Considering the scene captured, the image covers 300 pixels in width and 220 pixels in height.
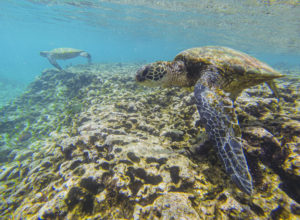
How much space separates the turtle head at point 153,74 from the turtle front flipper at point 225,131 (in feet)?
2.92

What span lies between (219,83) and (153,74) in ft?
3.83

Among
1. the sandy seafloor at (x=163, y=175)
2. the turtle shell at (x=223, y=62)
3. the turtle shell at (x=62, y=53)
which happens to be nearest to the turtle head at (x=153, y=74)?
the turtle shell at (x=223, y=62)

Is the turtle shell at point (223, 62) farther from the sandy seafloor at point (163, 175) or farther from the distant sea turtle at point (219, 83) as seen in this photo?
the sandy seafloor at point (163, 175)

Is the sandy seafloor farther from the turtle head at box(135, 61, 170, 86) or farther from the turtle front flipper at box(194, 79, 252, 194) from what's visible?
the turtle head at box(135, 61, 170, 86)

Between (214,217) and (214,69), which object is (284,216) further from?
(214,69)

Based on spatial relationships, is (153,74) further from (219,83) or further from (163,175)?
(163,175)

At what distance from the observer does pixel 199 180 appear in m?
1.44

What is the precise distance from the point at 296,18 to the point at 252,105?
19253 mm

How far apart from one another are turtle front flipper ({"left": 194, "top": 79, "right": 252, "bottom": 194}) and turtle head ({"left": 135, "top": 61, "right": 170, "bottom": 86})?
0.89 metres

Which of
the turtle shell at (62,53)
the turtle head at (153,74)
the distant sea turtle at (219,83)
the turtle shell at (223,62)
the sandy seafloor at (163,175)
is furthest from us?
the turtle shell at (62,53)

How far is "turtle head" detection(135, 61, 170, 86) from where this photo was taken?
2.63 meters

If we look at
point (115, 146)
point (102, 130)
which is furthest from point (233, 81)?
point (102, 130)

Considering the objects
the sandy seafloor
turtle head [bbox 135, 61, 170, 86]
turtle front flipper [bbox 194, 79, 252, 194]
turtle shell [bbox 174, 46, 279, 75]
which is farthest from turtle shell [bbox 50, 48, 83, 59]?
turtle front flipper [bbox 194, 79, 252, 194]

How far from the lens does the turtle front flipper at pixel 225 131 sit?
51.0 inches
